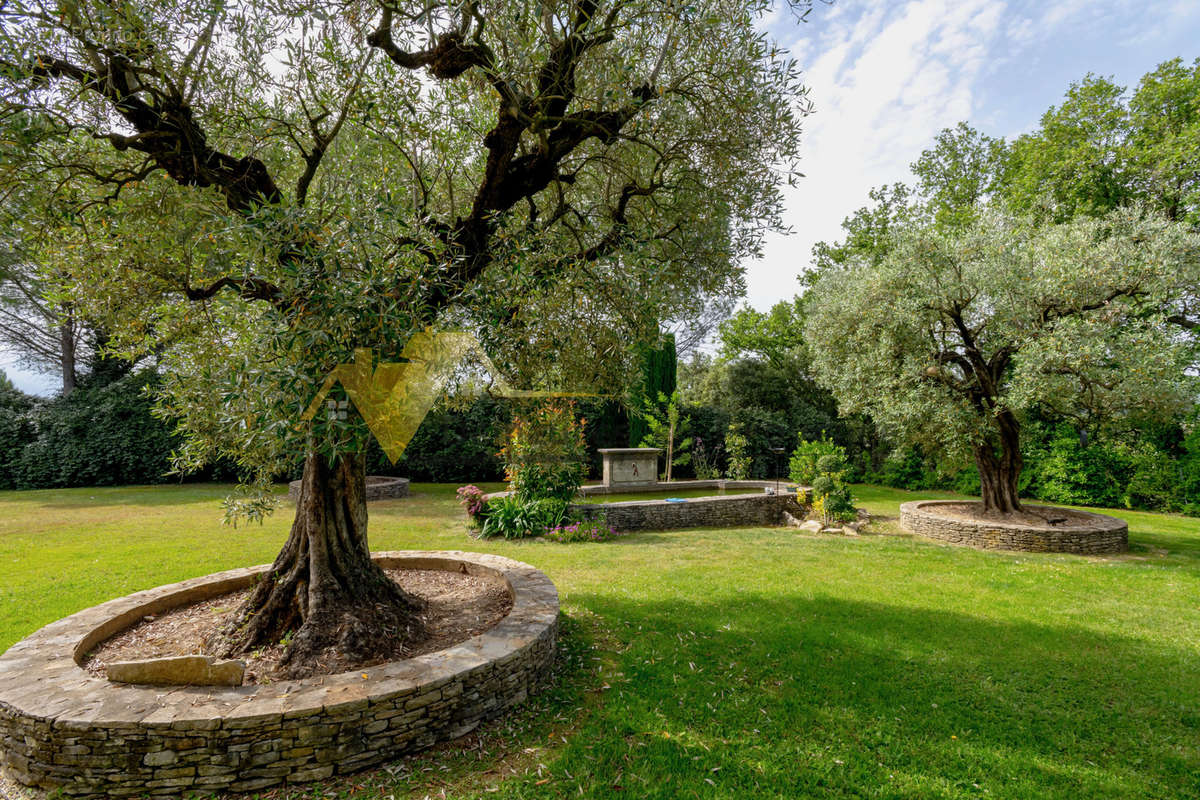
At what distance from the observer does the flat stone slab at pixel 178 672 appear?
3.20 metres

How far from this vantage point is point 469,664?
3484mm

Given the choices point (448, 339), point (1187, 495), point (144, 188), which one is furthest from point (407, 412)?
point (1187, 495)

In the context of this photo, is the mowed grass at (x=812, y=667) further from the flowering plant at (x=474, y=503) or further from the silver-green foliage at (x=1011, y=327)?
the silver-green foliage at (x=1011, y=327)

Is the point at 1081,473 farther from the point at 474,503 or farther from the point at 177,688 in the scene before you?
the point at 177,688

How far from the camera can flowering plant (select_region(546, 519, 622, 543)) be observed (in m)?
9.19

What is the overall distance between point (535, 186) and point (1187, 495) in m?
17.1

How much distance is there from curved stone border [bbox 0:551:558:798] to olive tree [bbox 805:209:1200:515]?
352 inches

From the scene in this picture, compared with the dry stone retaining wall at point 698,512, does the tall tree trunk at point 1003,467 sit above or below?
above

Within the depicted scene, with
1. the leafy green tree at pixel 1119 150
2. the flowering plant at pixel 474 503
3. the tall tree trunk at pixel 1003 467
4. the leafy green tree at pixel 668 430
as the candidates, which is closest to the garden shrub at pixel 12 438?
the flowering plant at pixel 474 503

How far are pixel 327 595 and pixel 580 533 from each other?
217 inches

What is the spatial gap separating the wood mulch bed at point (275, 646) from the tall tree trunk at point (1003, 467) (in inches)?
391

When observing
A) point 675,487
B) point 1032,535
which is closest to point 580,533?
point 675,487

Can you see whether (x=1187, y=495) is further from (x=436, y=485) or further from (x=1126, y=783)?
(x=436, y=485)

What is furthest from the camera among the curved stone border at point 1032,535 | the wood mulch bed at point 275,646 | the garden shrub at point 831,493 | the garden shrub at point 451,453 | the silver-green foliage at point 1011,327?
the garden shrub at point 451,453
